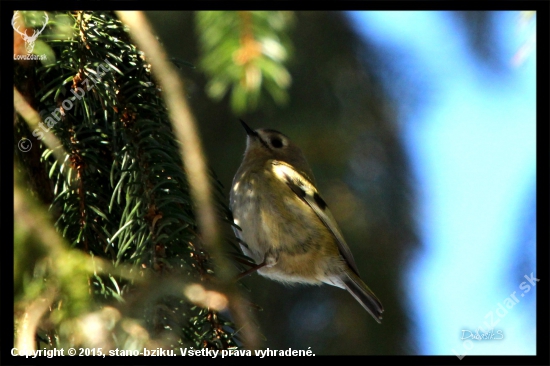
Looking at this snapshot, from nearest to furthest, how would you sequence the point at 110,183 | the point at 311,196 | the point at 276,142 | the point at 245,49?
the point at 245,49
the point at 110,183
the point at 311,196
the point at 276,142

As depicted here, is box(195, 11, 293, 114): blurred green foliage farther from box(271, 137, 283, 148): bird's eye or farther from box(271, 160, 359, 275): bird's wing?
box(271, 137, 283, 148): bird's eye

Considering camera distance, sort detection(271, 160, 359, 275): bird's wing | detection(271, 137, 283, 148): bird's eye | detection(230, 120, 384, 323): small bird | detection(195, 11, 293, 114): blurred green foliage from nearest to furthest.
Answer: detection(195, 11, 293, 114): blurred green foliage, detection(230, 120, 384, 323): small bird, detection(271, 160, 359, 275): bird's wing, detection(271, 137, 283, 148): bird's eye

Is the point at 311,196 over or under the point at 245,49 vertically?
over

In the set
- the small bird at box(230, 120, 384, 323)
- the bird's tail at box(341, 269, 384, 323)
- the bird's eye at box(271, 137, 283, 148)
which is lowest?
the bird's tail at box(341, 269, 384, 323)

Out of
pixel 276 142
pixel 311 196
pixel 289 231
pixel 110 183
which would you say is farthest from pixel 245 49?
pixel 276 142

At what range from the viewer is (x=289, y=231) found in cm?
246

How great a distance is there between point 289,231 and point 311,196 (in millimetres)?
281

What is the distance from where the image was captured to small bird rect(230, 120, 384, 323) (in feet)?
7.86

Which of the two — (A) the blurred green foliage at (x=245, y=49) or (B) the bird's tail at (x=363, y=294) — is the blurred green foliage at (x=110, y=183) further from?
(B) the bird's tail at (x=363, y=294)

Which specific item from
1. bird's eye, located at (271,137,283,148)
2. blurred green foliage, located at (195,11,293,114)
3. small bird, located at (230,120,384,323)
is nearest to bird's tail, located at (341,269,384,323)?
small bird, located at (230,120,384,323)

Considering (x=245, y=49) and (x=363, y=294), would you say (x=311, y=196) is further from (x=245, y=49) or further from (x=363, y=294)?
(x=245, y=49)

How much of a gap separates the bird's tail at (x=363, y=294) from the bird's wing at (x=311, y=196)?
0.11ft
